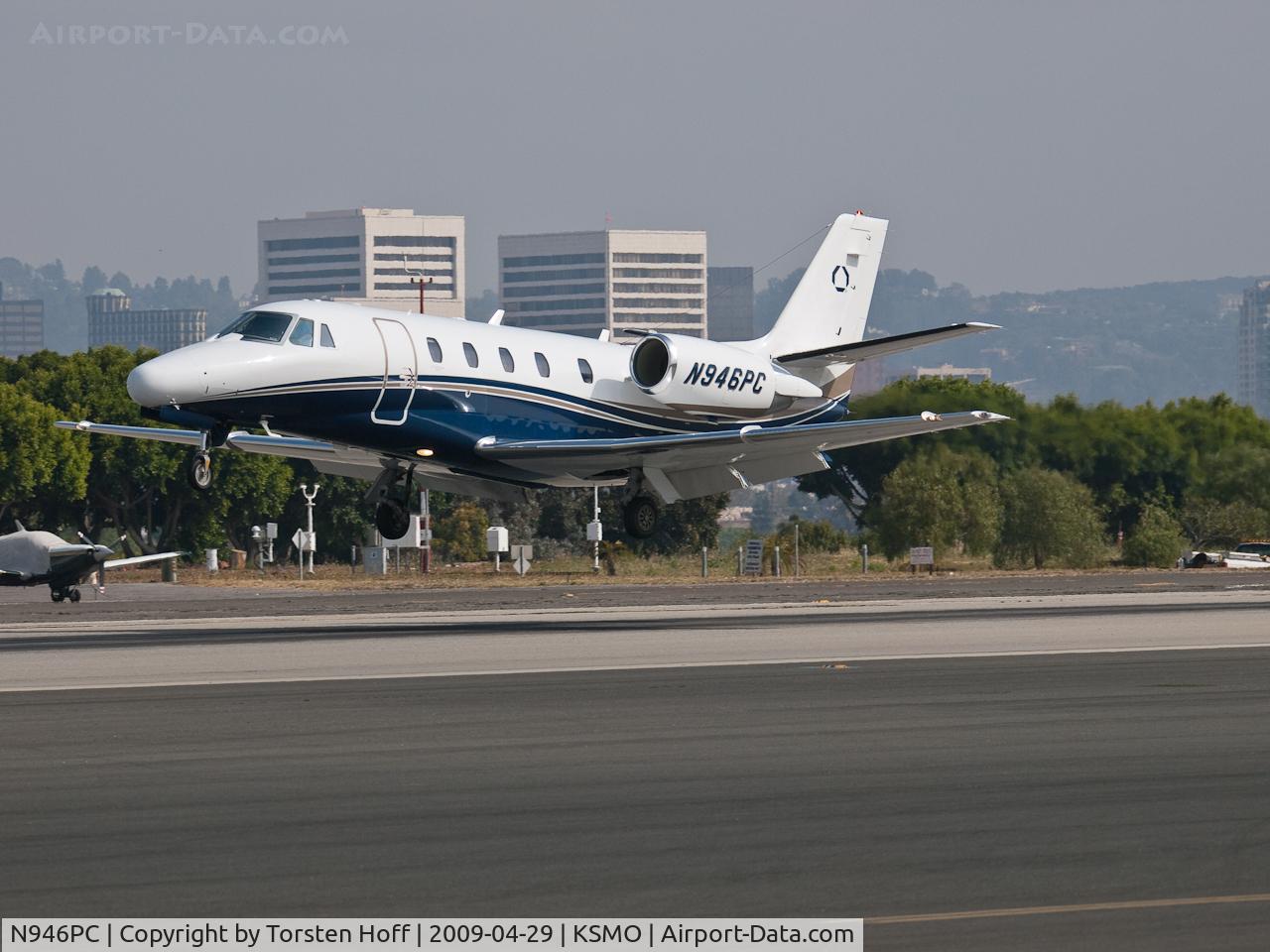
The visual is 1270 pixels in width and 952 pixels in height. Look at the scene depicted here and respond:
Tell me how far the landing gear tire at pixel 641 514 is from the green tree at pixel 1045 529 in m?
39.8

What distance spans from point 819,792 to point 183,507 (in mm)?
90310

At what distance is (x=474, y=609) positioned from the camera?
41500 millimetres

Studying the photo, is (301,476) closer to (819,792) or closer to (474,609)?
(474,609)

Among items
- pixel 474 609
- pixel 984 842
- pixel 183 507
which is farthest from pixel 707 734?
pixel 183 507

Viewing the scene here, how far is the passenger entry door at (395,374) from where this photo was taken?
1214 inches

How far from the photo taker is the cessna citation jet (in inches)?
1159

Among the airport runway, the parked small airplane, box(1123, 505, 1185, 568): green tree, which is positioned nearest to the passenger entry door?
the airport runway

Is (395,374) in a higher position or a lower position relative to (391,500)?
higher

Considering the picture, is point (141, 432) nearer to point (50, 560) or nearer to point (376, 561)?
point (50, 560)

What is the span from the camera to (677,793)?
1360cm

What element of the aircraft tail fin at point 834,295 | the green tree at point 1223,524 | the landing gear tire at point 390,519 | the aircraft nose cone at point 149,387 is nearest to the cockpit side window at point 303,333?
the aircraft nose cone at point 149,387

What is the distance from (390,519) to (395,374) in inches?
154

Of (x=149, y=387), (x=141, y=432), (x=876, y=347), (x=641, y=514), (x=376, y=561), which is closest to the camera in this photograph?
(x=149, y=387)

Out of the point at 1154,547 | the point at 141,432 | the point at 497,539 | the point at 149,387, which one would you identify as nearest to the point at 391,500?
the point at 141,432
